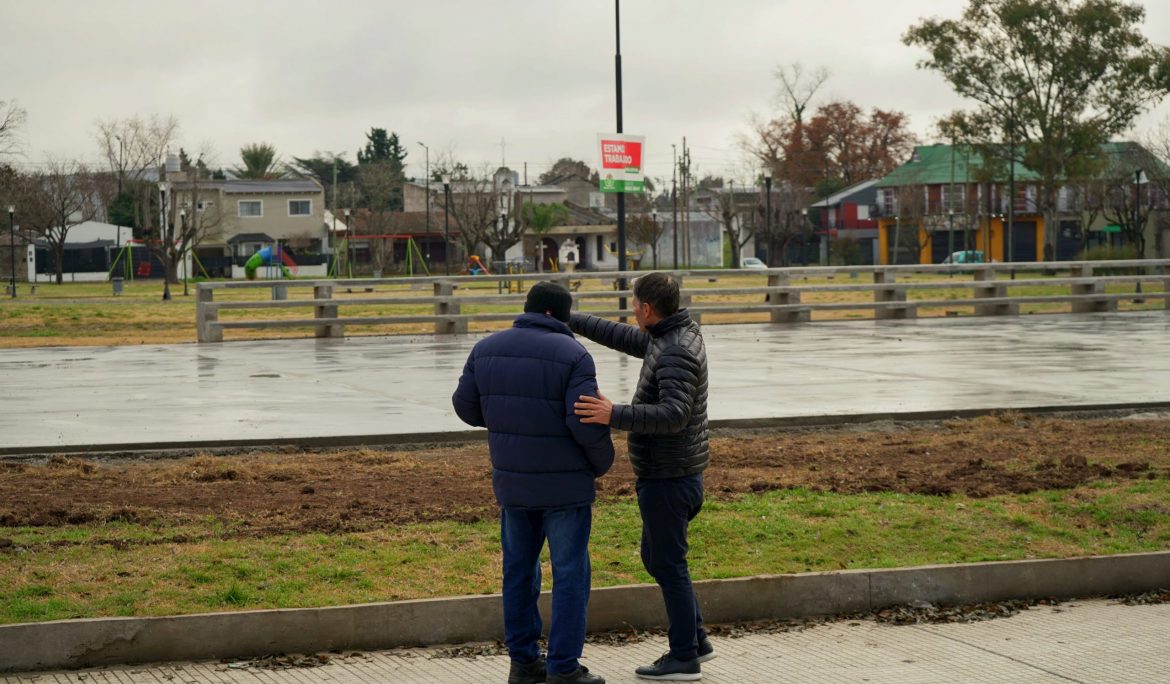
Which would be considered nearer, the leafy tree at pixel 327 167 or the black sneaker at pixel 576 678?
the black sneaker at pixel 576 678

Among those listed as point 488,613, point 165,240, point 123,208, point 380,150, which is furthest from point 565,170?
point 488,613

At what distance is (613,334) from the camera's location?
6.50 meters

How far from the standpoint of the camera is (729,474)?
10.1 metres

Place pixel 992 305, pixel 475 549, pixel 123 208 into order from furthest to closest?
pixel 123 208, pixel 992 305, pixel 475 549

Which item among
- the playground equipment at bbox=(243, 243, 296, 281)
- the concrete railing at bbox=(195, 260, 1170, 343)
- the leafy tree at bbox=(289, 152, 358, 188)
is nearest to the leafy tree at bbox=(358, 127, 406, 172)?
the leafy tree at bbox=(289, 152, 358, 188)

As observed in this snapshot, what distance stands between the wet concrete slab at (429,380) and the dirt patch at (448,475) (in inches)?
41.6

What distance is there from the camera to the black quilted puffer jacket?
19.1ft

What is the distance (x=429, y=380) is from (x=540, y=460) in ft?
39.3

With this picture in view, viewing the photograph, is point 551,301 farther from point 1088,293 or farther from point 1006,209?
point 1006,209

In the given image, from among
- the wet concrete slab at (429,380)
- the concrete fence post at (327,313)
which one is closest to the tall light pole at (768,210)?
the concrete fence post at (327,313)

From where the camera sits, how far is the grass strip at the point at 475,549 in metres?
6.84

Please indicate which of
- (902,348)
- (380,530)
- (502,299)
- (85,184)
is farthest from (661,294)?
(85,184)

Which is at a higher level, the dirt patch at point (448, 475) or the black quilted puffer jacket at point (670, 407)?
the black quilted puffer jacket at point (670, 407)

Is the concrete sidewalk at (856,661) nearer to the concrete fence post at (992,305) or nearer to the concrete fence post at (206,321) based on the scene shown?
the concrete fence post at (206,321)
